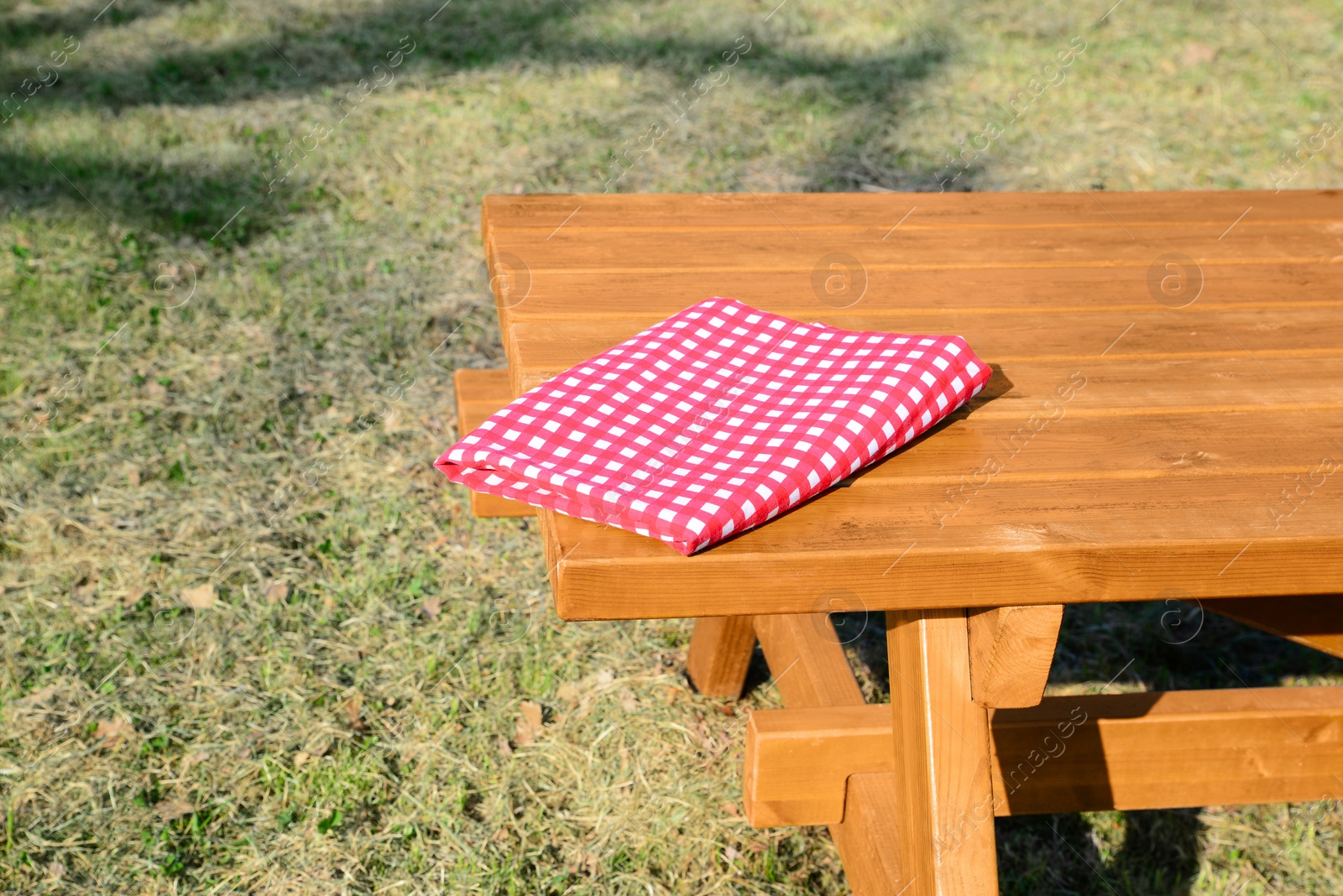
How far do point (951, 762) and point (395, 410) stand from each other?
2.41 m

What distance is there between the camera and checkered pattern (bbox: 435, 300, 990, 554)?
123cm

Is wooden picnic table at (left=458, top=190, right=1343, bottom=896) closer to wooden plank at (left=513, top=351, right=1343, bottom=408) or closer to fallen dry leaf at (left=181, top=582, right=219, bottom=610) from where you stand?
wooden plank at (left=513, top=351, right=1343, bottom=408)

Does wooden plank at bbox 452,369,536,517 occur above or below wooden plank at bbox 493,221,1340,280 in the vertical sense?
below

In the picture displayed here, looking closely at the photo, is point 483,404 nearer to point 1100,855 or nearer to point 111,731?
point 111,731

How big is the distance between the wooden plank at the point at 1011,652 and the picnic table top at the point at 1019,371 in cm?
10

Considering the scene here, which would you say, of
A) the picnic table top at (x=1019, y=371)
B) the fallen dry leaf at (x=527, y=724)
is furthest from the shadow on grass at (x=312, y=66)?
the picnic table top at (x=1019, y=371)

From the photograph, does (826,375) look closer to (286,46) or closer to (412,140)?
(412,140)

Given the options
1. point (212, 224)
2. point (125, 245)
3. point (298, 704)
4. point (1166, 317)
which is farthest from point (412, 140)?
point (1166, 317)

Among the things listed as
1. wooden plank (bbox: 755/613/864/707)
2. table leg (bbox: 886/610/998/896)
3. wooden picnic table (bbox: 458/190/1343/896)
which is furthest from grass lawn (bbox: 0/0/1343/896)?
table leg (bbox: 886/610/998/896)

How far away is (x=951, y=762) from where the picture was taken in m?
1.50

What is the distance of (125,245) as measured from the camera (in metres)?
4.20

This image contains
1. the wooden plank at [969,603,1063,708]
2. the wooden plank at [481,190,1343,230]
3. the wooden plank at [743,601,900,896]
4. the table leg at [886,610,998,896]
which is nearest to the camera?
the wooden plank at [969,603,1063,708]

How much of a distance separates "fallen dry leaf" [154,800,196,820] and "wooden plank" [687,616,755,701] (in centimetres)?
105

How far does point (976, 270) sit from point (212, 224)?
333 centimetres
